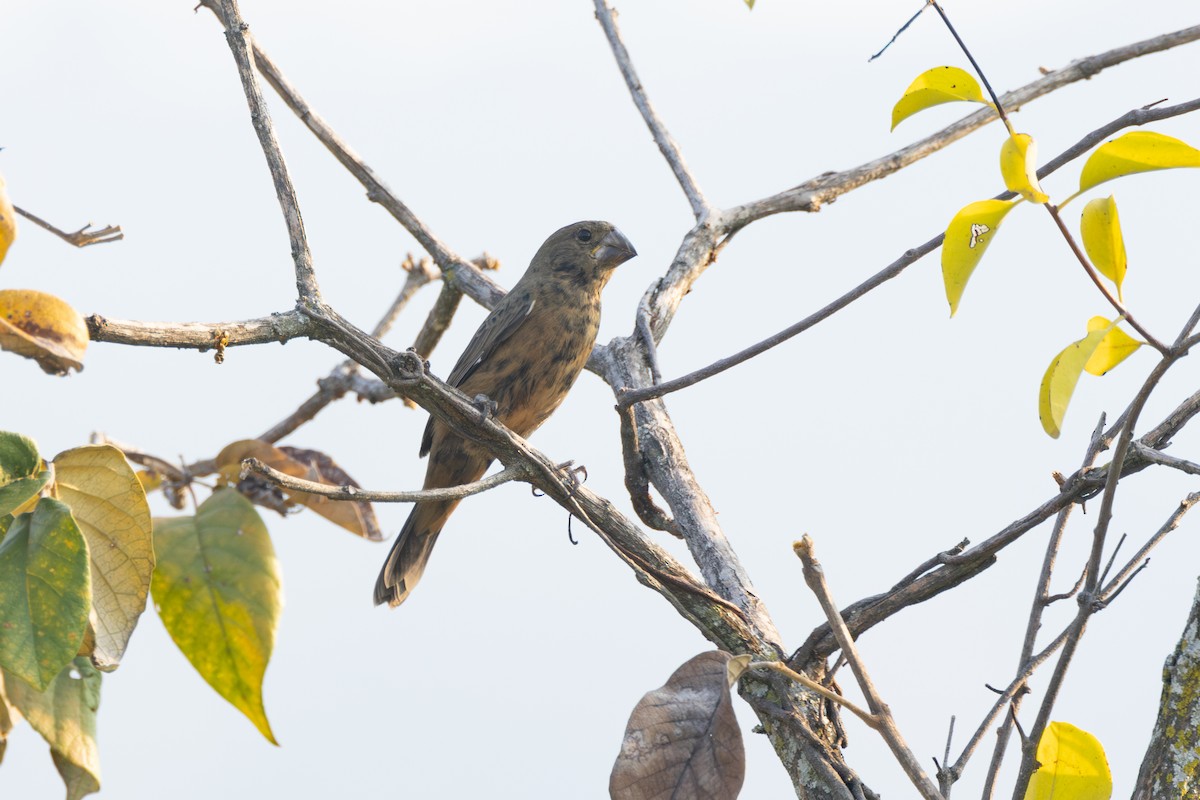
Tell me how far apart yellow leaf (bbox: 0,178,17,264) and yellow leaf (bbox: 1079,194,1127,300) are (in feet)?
4.55

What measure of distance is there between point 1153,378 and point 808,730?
2.95 feet

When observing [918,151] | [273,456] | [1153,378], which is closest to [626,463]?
[273,456]

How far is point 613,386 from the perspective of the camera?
3.57 m

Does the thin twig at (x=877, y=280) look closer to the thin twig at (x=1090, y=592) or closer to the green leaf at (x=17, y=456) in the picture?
the thin twig at (x=1090, y=592)

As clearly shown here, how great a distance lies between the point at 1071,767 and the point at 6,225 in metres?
1.78

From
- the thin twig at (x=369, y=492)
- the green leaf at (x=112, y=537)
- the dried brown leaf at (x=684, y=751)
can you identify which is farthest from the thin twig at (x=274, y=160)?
the dried brown leaf at (x=684, y=751)

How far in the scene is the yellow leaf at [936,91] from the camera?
68.0 inches

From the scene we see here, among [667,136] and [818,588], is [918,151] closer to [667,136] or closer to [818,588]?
[667,136]

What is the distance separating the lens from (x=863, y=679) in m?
1.87

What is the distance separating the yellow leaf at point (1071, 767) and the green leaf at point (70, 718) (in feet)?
4.80

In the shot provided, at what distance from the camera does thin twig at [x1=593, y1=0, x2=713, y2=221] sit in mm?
4012

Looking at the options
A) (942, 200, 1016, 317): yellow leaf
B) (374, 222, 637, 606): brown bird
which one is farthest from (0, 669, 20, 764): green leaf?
(374, 222, 637, 606): brown bird

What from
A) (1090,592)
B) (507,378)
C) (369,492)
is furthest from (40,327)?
(507,378)

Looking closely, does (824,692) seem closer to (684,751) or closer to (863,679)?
(863,679)
